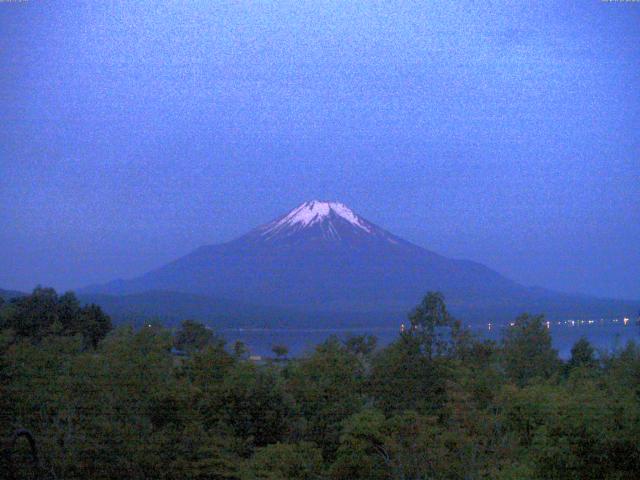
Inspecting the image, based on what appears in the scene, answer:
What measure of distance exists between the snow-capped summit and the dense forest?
488 cm

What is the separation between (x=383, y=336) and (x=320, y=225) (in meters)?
5.07

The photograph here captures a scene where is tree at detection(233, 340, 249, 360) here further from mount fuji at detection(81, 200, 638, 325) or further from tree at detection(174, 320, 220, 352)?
mount fuji at detection(81, 200, 638, 325)

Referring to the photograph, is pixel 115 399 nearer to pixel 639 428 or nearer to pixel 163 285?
pixel 639 428

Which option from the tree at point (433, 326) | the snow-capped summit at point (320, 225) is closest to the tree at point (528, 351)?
the tree at point (433, 326)

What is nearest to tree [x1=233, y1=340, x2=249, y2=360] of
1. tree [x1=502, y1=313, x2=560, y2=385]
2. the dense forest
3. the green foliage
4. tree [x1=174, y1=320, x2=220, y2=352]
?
the dense forest

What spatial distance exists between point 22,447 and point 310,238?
5.66 metres

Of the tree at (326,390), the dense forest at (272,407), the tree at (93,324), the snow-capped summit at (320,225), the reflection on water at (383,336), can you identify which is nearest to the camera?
the dense forest at (272,407)

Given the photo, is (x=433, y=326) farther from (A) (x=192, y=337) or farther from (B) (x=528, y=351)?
(A) (x=192, y=337)

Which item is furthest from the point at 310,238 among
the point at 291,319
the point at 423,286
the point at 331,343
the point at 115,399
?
the point at 115,399

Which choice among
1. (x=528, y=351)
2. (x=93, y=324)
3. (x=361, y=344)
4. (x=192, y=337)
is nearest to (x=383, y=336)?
(x=361, y=344)

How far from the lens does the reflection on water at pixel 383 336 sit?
12.1 feet

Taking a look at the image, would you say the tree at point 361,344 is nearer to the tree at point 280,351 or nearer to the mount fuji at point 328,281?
the tree at point 280,351

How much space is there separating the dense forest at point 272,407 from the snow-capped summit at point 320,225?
16.0 ft

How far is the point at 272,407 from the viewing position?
→ 331 cm
